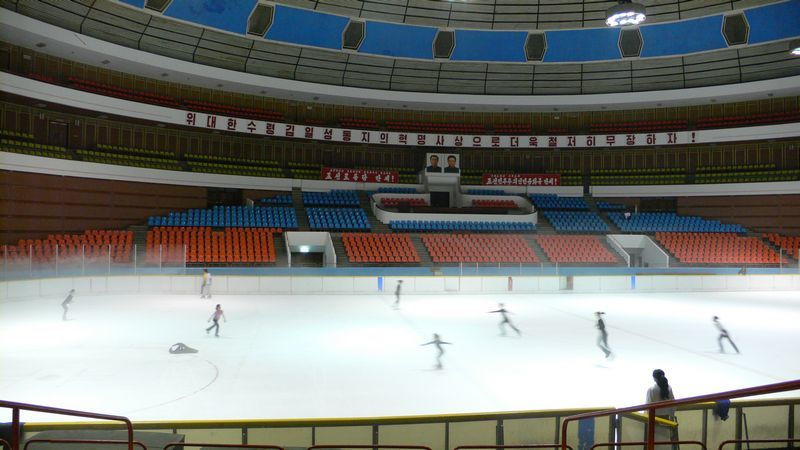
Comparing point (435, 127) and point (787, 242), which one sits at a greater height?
point (435, 127)

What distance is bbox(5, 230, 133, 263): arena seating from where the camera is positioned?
18391 mm

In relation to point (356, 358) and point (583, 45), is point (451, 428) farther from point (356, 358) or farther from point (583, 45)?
point (583, 45)

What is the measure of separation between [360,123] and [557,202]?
14779 mm

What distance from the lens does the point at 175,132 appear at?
3078cm

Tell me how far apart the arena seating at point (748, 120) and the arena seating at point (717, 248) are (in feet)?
24.6

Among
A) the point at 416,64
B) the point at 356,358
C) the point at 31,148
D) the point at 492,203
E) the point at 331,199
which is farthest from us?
the point at 492,203

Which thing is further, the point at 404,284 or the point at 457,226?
the point at 457,226

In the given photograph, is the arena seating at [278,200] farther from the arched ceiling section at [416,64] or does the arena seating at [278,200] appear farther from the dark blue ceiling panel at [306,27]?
the dark blue ceiling panel at [306,27]

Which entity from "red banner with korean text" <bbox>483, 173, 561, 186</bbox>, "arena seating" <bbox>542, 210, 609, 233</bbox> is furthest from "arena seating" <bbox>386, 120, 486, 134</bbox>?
"arena seating" <bbox>542, 210, 609, 233</bbox>

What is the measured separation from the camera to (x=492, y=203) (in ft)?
113

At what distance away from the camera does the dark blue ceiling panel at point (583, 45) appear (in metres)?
30.9

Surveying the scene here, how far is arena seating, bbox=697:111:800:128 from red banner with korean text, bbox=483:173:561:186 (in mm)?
9988

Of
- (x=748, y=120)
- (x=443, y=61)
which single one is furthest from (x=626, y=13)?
(x=748, y=120)

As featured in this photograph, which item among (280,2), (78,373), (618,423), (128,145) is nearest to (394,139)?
(280,2)
